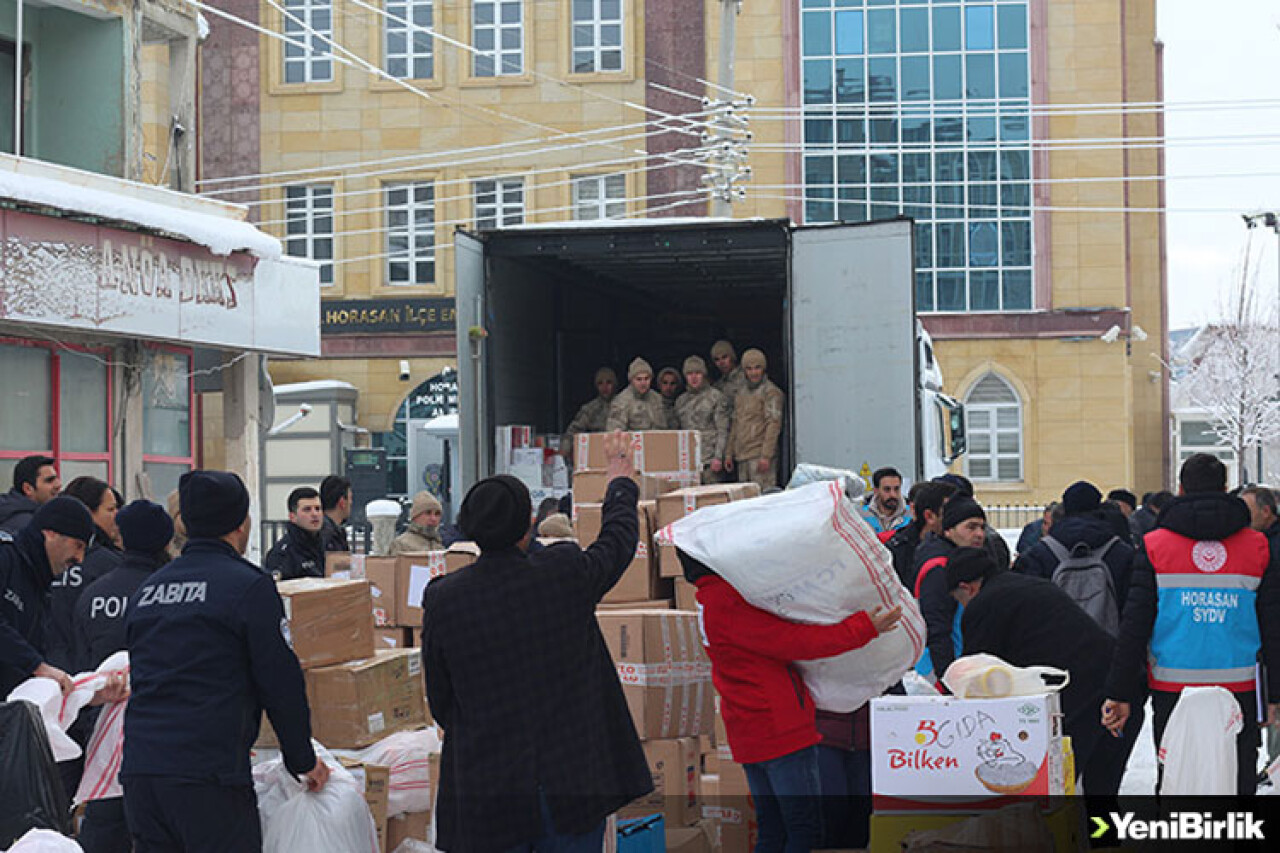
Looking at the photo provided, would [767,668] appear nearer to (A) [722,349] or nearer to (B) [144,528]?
(B) [144,528]

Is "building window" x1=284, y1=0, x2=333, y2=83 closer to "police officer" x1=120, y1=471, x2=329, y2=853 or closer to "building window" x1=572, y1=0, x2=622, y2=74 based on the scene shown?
"building window" x1=572, y1=0, x2=622, y2=74

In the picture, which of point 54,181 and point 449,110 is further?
point 449,110

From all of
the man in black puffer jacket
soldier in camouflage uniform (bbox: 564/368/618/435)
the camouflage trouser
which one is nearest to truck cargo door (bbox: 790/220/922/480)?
the camouflage trouser

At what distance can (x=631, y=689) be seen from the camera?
24.4ft

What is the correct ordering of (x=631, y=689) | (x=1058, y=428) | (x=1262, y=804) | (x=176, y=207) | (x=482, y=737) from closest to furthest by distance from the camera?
(x=482, y=737) < (x=1262, y=804) < (x=631, y=689) < (x=176, y=207) < (x=1058, y=428)

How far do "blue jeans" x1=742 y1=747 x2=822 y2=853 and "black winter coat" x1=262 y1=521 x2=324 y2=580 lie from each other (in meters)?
4.44

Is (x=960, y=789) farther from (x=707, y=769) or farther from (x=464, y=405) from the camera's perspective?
(x=464, y=405)

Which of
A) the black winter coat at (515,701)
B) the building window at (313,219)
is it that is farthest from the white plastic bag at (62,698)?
the building window at (313,219)

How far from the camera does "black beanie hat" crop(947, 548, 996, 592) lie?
704 centimetres

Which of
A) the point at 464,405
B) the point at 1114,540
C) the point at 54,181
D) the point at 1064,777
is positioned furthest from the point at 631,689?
the point at 54,181

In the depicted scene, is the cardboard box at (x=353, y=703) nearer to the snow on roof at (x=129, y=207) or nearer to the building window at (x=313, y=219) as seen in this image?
the snow on roof at (x=129, y=207)

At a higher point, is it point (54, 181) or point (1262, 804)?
point (54, 181)

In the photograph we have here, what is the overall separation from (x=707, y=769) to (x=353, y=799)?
1920mm

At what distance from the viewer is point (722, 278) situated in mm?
15312
